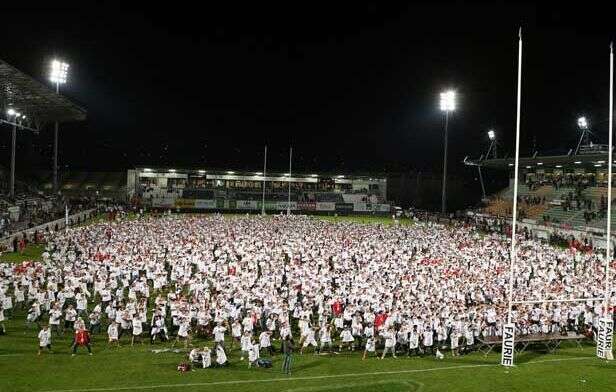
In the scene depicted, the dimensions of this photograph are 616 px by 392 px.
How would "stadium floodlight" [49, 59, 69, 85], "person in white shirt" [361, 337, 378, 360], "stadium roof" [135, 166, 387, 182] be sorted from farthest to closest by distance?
1. "stadium roof" [135, 166, 387, 182]
2. "stadium floodlight" [49, 59, 69, 85]
3. "person in white shirt" [361, 337, 378, 360]

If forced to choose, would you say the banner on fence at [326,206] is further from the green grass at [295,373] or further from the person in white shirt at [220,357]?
the person in white shirt at [220,357]

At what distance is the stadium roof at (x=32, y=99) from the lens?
104 feet

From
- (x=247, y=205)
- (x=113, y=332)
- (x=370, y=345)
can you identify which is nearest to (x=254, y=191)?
(x=247, y=205)

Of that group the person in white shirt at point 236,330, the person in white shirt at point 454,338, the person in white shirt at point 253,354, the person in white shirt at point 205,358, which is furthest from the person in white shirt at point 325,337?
the person in white shirt at point 454,338

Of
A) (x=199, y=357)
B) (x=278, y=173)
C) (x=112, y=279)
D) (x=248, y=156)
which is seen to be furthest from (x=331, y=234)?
(x=248, y=156)

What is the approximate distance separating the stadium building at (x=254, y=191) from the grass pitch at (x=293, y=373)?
152 ft

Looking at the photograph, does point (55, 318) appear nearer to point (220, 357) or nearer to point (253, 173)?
point (220, 357)

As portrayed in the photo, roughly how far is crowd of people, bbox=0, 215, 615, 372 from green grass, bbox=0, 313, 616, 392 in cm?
58

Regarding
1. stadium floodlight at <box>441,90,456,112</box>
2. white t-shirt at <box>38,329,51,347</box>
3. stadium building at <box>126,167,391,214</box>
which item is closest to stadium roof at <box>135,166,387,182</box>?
stadium building at <box>126,167,391,214</box>

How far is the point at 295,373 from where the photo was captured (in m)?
14.9

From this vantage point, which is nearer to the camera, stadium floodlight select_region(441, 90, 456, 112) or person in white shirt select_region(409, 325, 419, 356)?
person in white shirt select_region(409, 325, 419, 356)

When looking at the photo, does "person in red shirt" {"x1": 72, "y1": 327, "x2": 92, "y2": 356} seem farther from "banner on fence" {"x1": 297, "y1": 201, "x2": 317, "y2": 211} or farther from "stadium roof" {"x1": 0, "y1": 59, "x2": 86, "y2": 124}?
"banner on fence" {"x1": 297, "y1": 201, "x2": 317, "y2": 211}

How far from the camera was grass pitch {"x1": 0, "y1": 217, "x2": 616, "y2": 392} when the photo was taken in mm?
13602

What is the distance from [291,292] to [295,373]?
5455 mm
